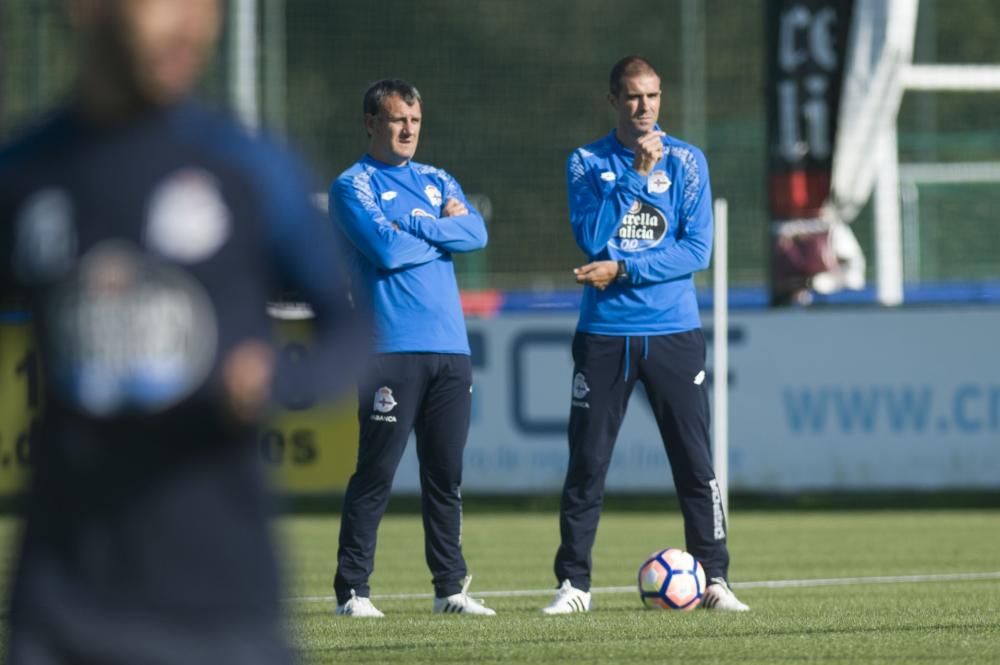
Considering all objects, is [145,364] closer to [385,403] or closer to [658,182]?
[385,403]

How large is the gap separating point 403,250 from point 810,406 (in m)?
7.70

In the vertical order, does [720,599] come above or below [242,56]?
below

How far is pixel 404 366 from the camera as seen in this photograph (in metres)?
8.20

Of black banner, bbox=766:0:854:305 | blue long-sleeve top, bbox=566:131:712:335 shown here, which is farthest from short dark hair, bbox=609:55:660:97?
black banner, bbox=766:0:854:305

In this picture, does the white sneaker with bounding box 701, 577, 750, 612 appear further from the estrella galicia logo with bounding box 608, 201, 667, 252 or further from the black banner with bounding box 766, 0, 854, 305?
the black banner with bounding box 766, 0, 854, 305

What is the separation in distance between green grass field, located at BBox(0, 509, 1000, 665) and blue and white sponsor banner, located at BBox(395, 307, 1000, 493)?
769 millimetres

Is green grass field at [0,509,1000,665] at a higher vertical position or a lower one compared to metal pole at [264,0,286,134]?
lower

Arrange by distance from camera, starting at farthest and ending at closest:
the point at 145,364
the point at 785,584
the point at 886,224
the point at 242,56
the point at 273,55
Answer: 1. the point at 273,55
2. the point at 242,56
3. the point at 886,224
4. the point at 785,584
5. the point at 145,364

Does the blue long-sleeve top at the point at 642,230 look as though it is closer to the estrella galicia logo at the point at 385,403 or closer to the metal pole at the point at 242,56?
the estrella galicia logo at the point at 385,403

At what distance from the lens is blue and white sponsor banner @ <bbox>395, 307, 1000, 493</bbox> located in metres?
15.1

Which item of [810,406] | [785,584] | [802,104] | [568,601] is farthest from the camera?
[802,104]

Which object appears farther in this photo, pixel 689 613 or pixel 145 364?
pixel 689 613

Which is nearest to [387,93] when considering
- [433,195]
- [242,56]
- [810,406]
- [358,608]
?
[433,195]

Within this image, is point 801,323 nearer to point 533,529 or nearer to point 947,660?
point 533,529
